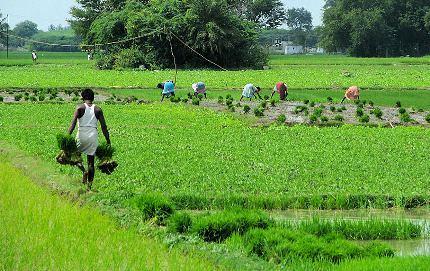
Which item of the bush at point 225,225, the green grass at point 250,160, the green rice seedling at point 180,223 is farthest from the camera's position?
the green grass at point 250,160

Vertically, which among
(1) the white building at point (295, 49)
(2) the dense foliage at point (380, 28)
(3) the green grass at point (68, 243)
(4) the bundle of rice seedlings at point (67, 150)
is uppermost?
(4) the bundle of rice seedlings at point (67, 150)

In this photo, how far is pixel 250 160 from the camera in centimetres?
1359

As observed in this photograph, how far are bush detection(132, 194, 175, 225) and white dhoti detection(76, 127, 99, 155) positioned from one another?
1.46m

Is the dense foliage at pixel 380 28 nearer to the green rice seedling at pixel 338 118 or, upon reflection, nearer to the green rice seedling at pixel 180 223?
the green rice seedling at pixel 338 118

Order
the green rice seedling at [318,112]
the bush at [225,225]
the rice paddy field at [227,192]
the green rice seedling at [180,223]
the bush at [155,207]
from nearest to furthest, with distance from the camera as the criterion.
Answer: the rice paddy field at [227,192] → the bush at [225,225] → the green rice seedling at [180,223] → the bush at [155,207] → the green rice seedling at [318,112]

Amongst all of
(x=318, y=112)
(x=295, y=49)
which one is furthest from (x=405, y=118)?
(x=295, y=49)

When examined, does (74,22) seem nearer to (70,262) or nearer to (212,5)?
(212,5)

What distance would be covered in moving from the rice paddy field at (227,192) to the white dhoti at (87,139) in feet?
1.73

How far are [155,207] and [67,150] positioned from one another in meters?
1.81

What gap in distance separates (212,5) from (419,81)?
54.7 ft

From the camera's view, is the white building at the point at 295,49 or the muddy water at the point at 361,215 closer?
the muddy water at the point at 361,215

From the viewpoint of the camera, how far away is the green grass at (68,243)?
6621 mm

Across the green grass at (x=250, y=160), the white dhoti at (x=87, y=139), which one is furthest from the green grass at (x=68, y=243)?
the green grass at (x=250, y=160)

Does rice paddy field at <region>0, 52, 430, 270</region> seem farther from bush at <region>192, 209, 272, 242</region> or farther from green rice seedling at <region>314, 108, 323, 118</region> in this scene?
green rice seedling at <region>314, 108, 323, 118</region>
